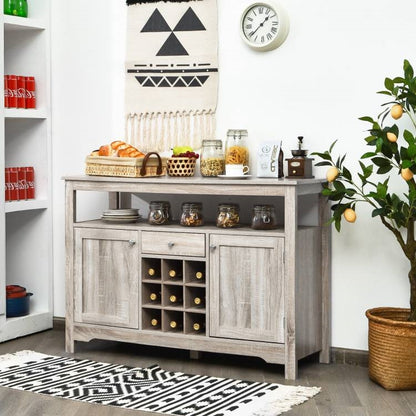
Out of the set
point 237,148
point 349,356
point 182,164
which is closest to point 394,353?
point 349,356

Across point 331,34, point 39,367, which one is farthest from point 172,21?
point 39,367

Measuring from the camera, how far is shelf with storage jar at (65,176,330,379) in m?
3.91

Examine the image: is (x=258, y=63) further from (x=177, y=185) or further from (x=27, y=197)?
(x=27, y=197)

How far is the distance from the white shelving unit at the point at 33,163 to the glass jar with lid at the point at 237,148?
124 cm

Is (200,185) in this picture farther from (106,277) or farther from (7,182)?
(7,182)

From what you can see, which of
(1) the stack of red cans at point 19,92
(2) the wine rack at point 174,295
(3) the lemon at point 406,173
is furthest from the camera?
(1) the stack of red cans at point 19,92

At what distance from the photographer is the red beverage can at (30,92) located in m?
4.86

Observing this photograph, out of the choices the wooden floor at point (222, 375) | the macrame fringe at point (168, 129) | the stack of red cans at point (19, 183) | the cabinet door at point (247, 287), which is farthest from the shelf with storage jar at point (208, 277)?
the stack of red cans at point (19, 183)

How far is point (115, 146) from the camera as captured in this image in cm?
444

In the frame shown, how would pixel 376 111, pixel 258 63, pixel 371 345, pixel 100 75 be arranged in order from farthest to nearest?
pixel 100 75
pixel 258 63
pixel 376 111
pixel 371 345

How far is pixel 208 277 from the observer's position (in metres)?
4.06

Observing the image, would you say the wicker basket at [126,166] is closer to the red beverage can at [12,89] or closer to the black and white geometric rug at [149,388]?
the red beverage can at [12,89]

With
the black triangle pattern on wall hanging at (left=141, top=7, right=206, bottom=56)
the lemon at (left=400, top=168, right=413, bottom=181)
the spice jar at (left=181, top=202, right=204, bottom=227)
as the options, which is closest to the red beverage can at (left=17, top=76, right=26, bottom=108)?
the black triangle pattern on wall hanging at (left=141, top=7, right=206, bottom=56)

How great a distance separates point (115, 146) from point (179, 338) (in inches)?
42.3
